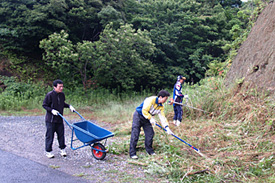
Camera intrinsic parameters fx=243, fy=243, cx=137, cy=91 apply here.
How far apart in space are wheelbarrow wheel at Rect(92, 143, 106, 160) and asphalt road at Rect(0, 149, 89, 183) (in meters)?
0.95

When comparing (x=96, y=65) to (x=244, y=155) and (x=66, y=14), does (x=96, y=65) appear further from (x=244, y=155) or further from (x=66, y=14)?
(x=244, y=155)

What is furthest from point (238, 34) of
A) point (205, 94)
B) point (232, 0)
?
point (232, 0)

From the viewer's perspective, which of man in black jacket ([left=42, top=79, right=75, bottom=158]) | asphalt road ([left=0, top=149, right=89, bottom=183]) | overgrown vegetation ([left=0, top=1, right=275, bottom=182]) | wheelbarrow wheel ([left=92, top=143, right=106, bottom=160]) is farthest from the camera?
man in black jacket ([left=42, top=79, right=75, bottom=158])

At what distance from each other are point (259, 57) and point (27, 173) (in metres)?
7.73

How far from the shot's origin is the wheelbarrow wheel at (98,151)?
18.3 feet

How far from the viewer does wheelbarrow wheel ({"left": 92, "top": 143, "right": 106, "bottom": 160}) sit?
18.3 feet

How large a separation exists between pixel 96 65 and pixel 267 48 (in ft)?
30.4

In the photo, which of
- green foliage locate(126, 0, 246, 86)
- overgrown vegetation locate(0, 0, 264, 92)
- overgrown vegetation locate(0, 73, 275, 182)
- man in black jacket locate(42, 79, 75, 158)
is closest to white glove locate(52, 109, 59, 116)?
man in black jacket locate(42, 79, 75, 158)

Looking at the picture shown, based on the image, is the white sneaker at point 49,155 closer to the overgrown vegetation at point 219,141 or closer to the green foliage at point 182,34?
the overgrown vegetation at point 219,141

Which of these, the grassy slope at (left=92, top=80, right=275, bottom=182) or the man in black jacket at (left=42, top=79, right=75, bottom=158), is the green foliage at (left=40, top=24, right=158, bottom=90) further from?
the man in black jacket at (left=42, top=79, right=75, bottom=158)

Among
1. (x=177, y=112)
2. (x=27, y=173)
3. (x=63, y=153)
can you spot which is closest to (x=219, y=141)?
(x=177, y=112)

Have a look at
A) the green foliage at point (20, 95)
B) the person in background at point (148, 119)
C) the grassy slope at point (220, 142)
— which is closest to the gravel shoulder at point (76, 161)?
the grassy slope at point (220, 142)

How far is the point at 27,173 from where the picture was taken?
4.90m

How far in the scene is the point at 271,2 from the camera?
380 inches
